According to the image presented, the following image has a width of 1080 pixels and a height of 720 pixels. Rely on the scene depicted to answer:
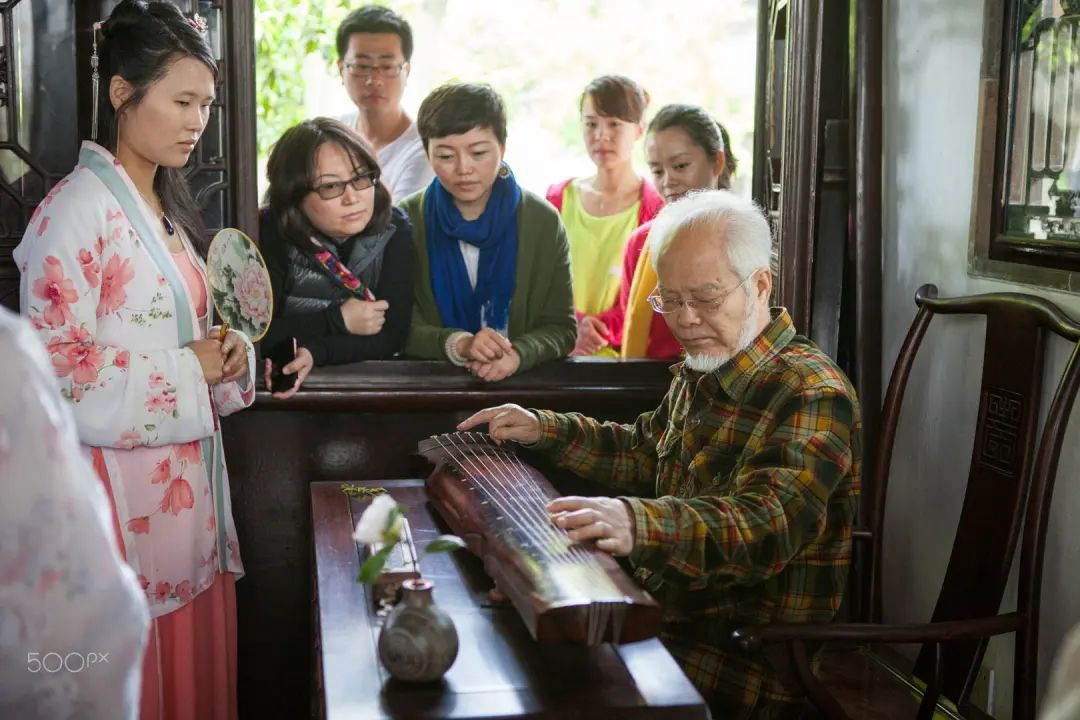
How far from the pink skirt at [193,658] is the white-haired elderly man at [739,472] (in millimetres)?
951

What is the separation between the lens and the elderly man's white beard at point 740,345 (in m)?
2.19

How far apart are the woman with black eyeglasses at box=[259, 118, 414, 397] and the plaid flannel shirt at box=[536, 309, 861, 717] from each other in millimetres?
871

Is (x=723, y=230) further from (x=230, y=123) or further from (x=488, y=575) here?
(x=230, y=123)

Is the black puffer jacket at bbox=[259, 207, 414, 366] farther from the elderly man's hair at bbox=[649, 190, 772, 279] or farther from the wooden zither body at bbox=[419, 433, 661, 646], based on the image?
the elderly man's hair at bbox=[649, 190, 772, 279]

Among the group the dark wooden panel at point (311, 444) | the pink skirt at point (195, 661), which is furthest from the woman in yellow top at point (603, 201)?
the pink skirt at point (195, 661)

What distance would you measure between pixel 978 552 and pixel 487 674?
1.19 metres

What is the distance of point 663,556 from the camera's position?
6.27ft

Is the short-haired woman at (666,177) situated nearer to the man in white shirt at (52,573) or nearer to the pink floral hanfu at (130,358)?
the pink floral hanfu at (130,358)

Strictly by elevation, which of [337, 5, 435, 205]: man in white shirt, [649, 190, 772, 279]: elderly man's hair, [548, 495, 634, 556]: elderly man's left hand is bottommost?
[548, 495, 634, 556]: elderly man's left hand

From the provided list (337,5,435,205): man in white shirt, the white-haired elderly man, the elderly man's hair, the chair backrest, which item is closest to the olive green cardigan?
(337,5,435,205): man in white shirt

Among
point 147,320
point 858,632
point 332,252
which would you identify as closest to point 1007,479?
point 858,632

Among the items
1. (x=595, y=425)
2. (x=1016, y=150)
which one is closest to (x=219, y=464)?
(x=595, y=425)

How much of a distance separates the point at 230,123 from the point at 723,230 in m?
1.23

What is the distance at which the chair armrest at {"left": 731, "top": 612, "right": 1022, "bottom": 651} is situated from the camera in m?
1.93
